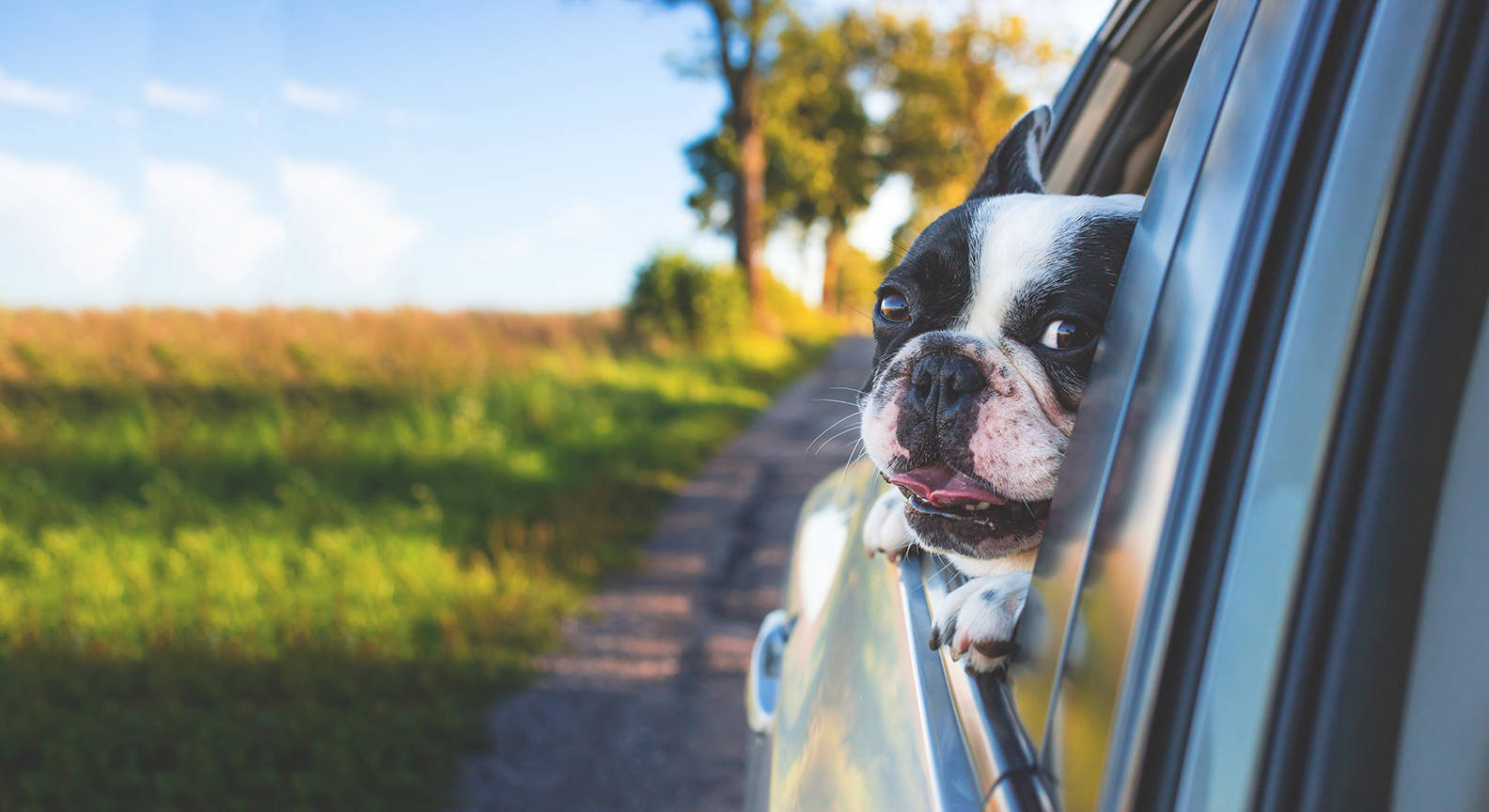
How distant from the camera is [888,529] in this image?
161 centimetres

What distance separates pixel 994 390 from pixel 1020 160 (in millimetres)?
756

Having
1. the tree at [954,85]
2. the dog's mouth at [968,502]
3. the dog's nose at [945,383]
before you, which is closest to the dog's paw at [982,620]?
the dog's mouth at [968,502]

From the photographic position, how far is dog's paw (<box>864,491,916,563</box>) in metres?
1.59

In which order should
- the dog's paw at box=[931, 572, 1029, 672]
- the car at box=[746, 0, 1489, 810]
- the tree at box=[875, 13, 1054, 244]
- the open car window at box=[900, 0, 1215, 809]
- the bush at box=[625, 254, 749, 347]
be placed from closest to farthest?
the car at box=[746, 0, 1489, 810] → the open car window at box=[900, 0, 1215, 809] → the dog's paw at box=[931, 572, 1029, 672] → the bush at box=[625, 254, 749, 347] → the tree at box=[875, 13, 1054, 244]

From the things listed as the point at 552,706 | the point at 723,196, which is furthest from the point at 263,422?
the point at 723,196

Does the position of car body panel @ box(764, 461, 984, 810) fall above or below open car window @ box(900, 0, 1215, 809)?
below

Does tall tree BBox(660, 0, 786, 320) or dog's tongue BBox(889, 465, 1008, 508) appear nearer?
dog's tongue BBox(889, 465, 1008, 508)

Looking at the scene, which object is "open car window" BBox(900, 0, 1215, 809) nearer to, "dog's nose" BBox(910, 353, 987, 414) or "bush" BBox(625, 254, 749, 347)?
"dog's nose" BBox(910, 353, 987, 414)

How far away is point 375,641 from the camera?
13.1 ft

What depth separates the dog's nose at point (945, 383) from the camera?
4.26 feet

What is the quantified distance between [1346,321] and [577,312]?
50.5 feet

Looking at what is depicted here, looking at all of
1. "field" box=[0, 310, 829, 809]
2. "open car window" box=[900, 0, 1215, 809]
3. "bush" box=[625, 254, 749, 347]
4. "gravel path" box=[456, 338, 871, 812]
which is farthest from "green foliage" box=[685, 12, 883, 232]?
"open car window" box=[900, 0, 1215, 809]

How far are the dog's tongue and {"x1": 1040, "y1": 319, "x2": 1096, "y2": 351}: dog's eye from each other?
0.85ft

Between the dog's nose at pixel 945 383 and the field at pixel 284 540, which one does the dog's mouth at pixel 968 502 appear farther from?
the field at pixel 284 540
